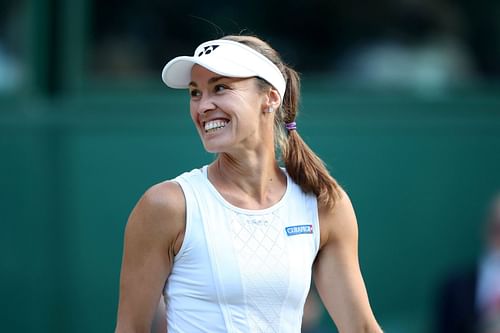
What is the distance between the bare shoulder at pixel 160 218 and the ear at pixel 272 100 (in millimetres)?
442

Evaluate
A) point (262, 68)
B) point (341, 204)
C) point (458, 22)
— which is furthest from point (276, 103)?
point (458, 22)

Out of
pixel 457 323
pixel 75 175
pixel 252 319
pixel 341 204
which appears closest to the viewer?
pixel 252 319

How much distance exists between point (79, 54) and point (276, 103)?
3985 millimetres

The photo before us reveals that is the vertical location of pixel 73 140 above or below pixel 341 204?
above

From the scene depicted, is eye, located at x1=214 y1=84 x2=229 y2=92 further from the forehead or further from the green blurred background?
the green blurred background

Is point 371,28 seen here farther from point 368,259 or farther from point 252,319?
point 252,319

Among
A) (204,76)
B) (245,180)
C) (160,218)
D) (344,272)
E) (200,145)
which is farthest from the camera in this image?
(200,145)

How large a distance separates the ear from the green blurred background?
11.4 feet

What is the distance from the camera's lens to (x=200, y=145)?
23.6 ft

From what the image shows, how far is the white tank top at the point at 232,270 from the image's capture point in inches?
132

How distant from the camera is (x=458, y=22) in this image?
297 inches

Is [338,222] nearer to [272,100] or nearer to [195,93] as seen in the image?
[272,100]

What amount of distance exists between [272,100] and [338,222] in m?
0.46

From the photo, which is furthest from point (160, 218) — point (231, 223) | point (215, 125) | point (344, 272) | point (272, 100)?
point (344, 272)
